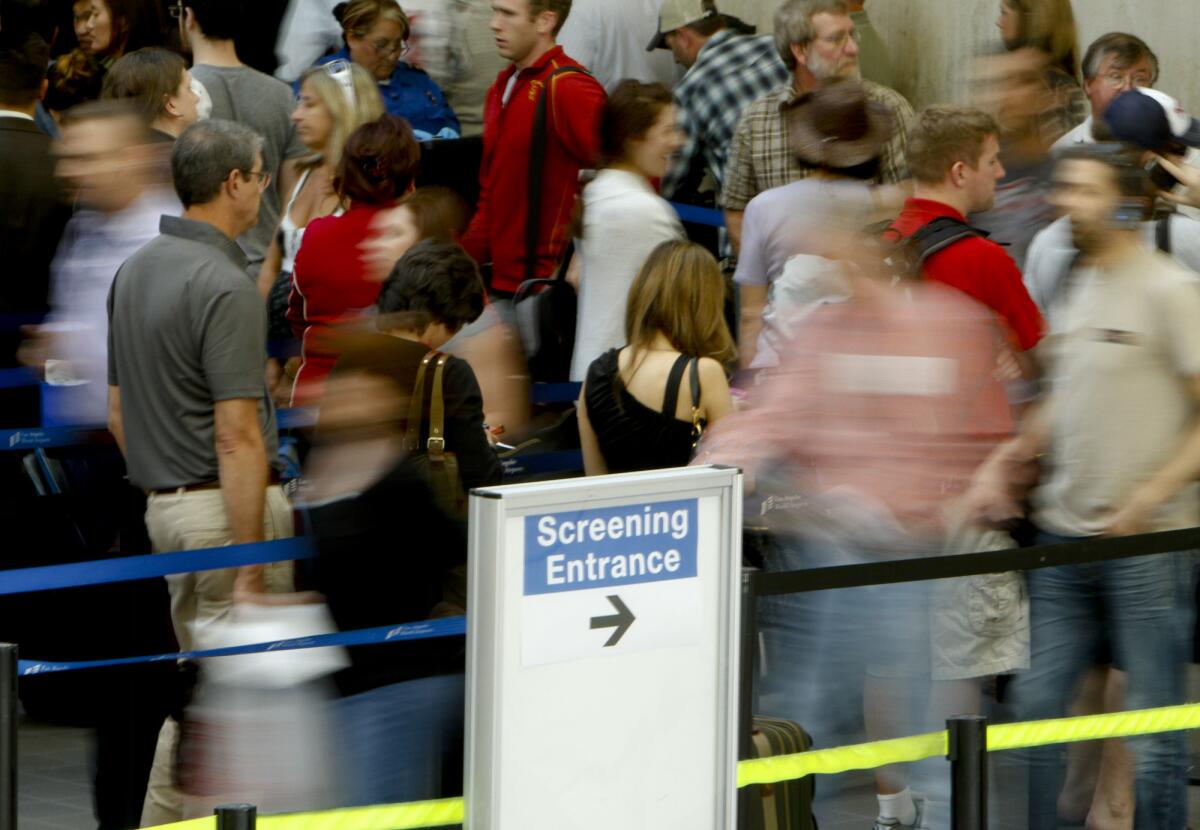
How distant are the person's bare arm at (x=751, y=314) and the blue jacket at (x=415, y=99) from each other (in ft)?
10.6

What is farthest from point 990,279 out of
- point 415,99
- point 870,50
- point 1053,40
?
point 870,50

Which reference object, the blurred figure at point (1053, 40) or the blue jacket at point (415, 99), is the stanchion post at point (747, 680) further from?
the blue jacket at point (415, 99)

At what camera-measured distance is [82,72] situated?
8961mm

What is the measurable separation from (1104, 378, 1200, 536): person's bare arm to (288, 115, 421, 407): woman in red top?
2.80 metres

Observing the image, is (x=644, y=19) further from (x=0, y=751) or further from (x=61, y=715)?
(x=0, y=751)

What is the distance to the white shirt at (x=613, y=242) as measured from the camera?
695 cm

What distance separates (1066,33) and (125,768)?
4.93 meters

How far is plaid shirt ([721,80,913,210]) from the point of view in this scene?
7.90 metres

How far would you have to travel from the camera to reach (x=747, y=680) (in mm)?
4129

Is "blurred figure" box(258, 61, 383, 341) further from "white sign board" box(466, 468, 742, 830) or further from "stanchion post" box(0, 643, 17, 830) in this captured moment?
"stanchion post" box(0, 643, 17, 830)

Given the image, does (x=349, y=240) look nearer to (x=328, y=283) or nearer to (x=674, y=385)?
(x=328, y=283)

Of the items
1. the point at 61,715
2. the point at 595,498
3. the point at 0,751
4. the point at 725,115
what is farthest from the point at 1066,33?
the point at 0,751

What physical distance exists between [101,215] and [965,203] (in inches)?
106

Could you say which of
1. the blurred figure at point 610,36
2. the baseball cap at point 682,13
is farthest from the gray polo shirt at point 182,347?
the blurred figure at point 610,36
